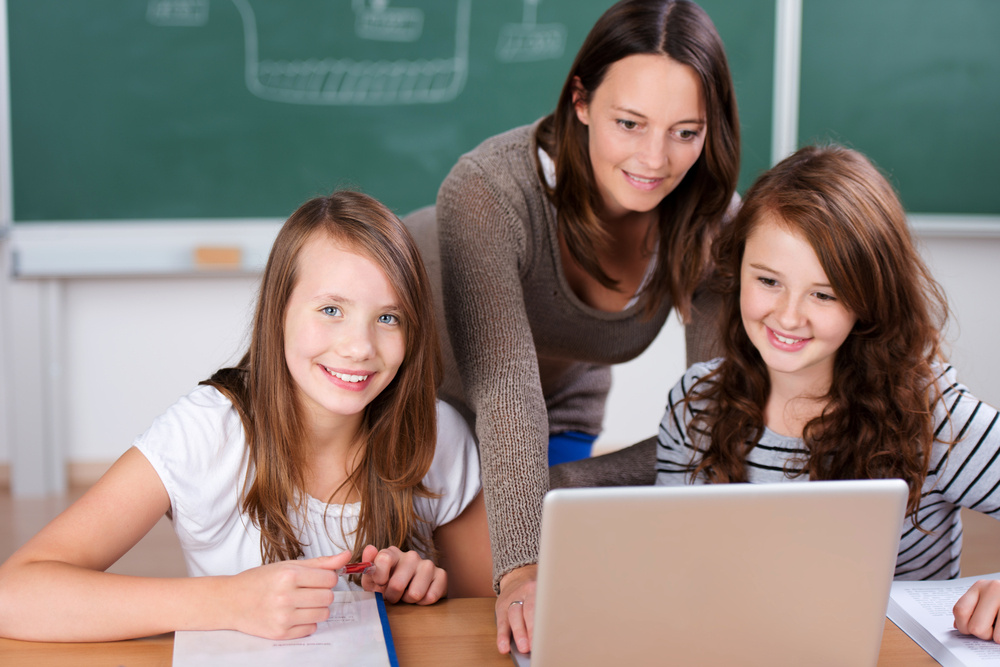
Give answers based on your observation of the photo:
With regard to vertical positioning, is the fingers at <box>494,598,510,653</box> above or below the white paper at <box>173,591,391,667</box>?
below

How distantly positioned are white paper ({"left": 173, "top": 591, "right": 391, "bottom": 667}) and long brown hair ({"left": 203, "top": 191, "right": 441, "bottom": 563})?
0.97 feet

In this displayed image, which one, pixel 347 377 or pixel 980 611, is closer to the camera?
pixel 980 611

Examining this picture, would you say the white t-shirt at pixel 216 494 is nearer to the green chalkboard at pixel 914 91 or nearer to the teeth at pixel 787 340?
the teeth at pixel 787 340

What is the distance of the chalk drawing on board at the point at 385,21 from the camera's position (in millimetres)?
2873

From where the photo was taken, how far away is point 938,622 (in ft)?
3.20

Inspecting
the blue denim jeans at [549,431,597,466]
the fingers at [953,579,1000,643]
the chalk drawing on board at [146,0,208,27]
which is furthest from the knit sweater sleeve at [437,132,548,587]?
the chalk drawing on board at [146,0,208,27]

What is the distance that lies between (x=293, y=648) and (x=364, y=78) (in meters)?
2.36

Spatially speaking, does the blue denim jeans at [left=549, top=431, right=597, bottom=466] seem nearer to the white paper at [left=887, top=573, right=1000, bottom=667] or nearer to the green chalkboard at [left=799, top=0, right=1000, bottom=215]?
the white paper at [left=887, top=573, right=1000, bottom=667]

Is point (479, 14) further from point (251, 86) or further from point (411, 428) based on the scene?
point (411, 428)

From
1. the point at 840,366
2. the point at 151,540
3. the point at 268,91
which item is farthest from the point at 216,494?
the point at 268,91

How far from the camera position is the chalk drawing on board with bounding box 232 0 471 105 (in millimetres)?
2893

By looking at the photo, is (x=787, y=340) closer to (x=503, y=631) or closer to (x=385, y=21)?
(x=503, y=631)

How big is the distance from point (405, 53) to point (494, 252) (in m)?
1.82

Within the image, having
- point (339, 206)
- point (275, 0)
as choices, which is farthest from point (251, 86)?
point (339, 206)
